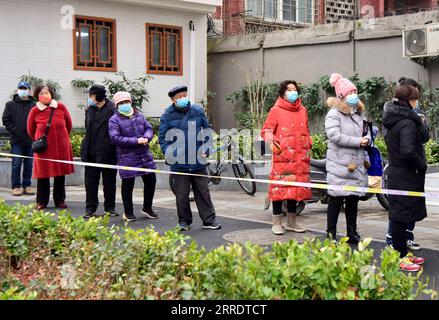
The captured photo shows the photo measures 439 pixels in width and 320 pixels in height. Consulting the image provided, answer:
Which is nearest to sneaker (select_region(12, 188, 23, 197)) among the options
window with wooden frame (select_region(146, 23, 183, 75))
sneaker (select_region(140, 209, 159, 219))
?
sneaker (select_region(140, 209, 159, 219))

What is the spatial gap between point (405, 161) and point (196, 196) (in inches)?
119

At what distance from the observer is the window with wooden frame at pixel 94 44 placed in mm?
17078

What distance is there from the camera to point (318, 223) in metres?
8.67

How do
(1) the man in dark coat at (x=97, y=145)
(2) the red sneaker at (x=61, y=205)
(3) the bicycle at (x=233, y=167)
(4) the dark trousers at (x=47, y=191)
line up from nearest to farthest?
1. (1) the man in dark coat at (x=97, y=145)
2. (4) the dark trousers at (x=47, y=191)
3. (2) the red sneaker at (x=61, y=205)
4. (3) the bicycle at (x=233, y=167)

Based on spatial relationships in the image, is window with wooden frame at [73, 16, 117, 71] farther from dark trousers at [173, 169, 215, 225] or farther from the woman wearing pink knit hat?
the woman wearing pink knit hat

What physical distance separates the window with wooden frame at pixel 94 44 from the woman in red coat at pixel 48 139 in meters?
7.46

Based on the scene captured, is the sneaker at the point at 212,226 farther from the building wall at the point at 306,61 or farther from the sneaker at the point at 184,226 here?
the building wall at the point at 306,61

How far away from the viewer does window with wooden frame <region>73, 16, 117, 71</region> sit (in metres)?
17.1

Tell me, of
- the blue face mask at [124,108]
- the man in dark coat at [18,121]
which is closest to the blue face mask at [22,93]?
the man in dark coat at [18,121]

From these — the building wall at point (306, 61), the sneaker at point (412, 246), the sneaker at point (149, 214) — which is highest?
the building wall at point (306, 61)

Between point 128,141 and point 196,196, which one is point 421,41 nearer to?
point 196,196

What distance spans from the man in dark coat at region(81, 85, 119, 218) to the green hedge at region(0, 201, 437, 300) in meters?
3.87

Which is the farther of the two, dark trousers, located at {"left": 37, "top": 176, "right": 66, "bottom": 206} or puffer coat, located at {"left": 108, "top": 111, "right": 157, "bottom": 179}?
dark trousers, located at {"left": 37, "top": 176, "right": 66, "bottom": 206}
